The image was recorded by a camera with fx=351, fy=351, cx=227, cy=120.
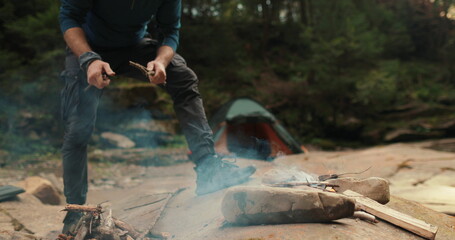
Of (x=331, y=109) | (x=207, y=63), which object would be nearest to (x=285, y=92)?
(x=331, y=109)

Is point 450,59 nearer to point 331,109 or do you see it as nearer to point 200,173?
point 331,109

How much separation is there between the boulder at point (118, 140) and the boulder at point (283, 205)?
627cm

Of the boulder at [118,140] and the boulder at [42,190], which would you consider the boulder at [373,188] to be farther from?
the boulder at [118,140]

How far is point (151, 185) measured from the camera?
4.46 metres

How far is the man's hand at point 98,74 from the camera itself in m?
1.68

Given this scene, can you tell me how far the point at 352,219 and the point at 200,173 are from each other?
915 mm

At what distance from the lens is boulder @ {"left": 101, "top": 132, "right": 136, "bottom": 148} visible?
741 cm

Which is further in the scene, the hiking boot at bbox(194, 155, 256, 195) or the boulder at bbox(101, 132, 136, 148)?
the boulder at bbox(101, 132, 136, 148)

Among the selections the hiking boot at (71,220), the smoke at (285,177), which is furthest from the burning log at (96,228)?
the smoke at (285,177)

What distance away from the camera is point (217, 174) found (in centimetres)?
208

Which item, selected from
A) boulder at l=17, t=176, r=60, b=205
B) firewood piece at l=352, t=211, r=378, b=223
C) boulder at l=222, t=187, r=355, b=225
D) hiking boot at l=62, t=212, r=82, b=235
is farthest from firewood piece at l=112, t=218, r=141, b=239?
boulder at l=17, t=176, r=60, b=205

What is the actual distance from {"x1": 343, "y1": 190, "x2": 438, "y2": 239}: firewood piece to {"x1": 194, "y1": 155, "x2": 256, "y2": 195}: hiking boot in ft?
2.29

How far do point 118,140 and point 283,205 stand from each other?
21.3 feet

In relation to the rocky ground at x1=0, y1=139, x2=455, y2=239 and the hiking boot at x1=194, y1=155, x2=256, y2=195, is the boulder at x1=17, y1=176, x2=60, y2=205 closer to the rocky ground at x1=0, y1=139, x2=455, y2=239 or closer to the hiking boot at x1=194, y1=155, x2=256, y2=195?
the rocky ground at x1=0, y1=139, x2=455, y2=239
